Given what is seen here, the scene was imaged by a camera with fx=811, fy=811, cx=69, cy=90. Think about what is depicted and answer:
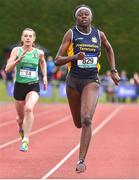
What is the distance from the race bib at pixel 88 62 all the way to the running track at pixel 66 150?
1366mm

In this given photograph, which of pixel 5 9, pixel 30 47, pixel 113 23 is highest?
pixel 30 47

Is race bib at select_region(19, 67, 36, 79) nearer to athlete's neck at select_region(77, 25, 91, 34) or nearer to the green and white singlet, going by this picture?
the green and white singlet

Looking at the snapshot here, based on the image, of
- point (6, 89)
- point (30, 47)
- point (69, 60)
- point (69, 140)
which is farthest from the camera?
point (6, 89)

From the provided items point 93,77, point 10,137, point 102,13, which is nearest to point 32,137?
point 10,137

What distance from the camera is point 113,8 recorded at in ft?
183

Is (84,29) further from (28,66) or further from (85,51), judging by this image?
(28,66)

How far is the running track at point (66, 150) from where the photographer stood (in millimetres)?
10406

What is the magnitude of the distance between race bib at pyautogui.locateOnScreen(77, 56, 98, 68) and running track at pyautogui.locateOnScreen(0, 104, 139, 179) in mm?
1366

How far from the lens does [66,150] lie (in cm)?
1391

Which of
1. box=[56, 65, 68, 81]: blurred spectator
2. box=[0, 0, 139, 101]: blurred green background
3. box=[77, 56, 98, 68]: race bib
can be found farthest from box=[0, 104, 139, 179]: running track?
box=[0, 0, 139, 101]: blurred green background

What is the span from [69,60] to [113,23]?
46981 mm

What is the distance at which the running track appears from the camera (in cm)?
1041

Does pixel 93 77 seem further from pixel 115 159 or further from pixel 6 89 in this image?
pixel 6 89

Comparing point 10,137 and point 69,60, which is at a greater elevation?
point 69,60
